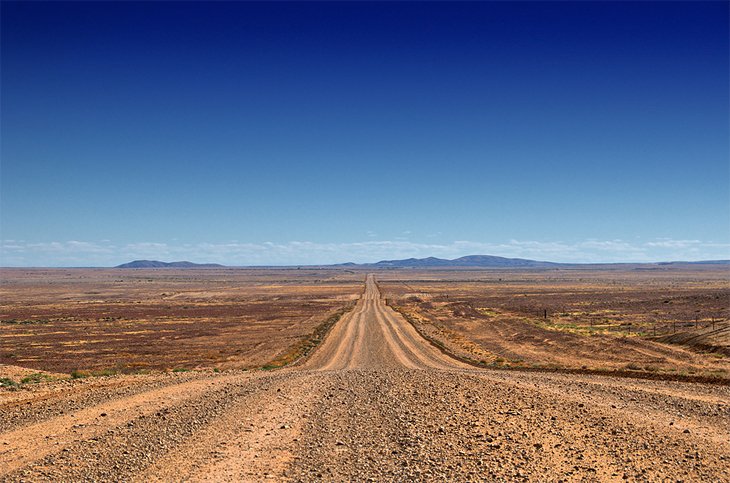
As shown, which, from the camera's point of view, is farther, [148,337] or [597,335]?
[148,337]

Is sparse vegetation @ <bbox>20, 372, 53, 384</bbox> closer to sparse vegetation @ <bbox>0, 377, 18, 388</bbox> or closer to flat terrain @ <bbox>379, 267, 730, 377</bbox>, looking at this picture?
sparse vegetation @ <bbox>0, 377, 18, 388</bbox>

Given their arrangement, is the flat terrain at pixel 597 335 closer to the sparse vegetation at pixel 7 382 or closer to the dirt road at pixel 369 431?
the dirt road at pixel 369 431

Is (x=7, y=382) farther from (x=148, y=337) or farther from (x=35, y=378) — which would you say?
(x=148, y=337)

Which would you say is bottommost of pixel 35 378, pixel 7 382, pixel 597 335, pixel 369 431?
pixel 597 335

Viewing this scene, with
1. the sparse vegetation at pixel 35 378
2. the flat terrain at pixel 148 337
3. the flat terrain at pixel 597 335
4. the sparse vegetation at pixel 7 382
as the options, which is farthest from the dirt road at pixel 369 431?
the flat terrain at pixel 148 337

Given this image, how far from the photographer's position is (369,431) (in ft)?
49.5

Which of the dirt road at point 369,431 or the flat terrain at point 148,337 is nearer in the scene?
the dirt road at point 369,431

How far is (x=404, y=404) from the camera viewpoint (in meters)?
18.3

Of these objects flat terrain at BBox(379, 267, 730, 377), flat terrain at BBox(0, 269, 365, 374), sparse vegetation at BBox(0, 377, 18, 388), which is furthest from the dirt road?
flat terrain at BBox(0, 269, 365, 374)

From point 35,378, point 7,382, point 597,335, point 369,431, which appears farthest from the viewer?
point 597,335

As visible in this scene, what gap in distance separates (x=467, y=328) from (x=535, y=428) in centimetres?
5542

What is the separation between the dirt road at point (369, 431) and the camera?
39.8ft

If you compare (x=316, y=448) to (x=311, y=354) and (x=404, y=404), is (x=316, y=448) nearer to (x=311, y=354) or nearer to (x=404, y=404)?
(x=404, y=404)

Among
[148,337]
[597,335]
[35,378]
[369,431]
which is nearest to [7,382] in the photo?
[35,378]
